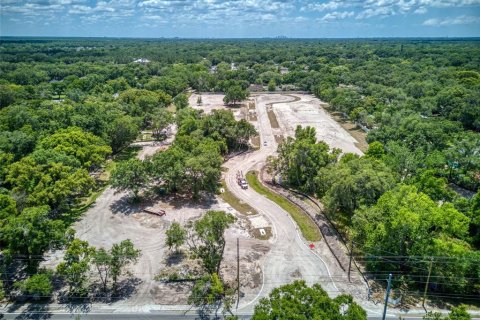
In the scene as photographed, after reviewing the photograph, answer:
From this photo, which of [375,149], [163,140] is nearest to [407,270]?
[375,149]

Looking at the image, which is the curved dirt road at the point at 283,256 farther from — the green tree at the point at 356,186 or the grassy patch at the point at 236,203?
the green tree at the point at 356,186

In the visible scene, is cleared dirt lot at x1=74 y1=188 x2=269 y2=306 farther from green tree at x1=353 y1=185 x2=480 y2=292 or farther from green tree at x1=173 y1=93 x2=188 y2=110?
green tree at x1=173 y1=93 x2=188 y2=110

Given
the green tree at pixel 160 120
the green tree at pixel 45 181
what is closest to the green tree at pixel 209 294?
the green tree at pixel 45 181

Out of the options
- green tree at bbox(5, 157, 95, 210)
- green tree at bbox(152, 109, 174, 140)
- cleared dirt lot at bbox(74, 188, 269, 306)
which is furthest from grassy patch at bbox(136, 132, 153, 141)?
green tree at bbox(5, 157, 95, 210)

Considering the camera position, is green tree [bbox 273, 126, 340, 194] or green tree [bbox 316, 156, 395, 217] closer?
green tree [bbox 316, 156, 395, 217]

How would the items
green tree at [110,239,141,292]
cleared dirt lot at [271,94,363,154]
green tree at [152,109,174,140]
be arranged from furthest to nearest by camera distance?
cleared dirt lot at [271,94,363,154]
green tree at [152,109,174,140]
green tree at [110,239,141,292]

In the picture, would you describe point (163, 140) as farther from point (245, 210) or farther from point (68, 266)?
point (68, 266)
